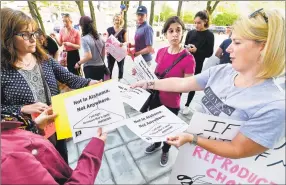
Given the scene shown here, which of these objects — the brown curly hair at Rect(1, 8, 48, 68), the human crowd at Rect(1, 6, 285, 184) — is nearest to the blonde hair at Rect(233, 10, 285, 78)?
the human crowd at Rect(1, 6, 285, 184)

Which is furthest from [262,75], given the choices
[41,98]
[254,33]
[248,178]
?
[41,98]

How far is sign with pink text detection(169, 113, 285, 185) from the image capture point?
107cm

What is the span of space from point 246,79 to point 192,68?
99 centimetres

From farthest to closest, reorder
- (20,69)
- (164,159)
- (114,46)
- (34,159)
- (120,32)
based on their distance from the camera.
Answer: (120,32)
(114,46)
(164,159)
(20,69)
(34,159)

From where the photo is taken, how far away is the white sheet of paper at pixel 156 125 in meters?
1.23

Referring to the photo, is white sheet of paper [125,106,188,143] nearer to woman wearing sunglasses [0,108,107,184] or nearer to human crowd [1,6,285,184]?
human crowd [1,6,285,184]

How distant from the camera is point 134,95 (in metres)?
1.72

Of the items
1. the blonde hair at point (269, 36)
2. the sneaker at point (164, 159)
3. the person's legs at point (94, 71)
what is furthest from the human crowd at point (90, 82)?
the person's legs at point (94, 71)

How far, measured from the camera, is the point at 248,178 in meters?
1.16

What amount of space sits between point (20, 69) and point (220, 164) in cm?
148

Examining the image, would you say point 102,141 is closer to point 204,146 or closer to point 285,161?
point 204,146

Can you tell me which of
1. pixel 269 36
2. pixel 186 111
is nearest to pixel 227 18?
pixel 186 111

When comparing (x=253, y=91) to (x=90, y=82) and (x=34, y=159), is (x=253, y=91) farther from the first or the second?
(x=90, y=82)

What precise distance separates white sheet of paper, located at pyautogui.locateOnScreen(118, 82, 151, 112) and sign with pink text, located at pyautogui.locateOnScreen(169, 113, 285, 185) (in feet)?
1.88
